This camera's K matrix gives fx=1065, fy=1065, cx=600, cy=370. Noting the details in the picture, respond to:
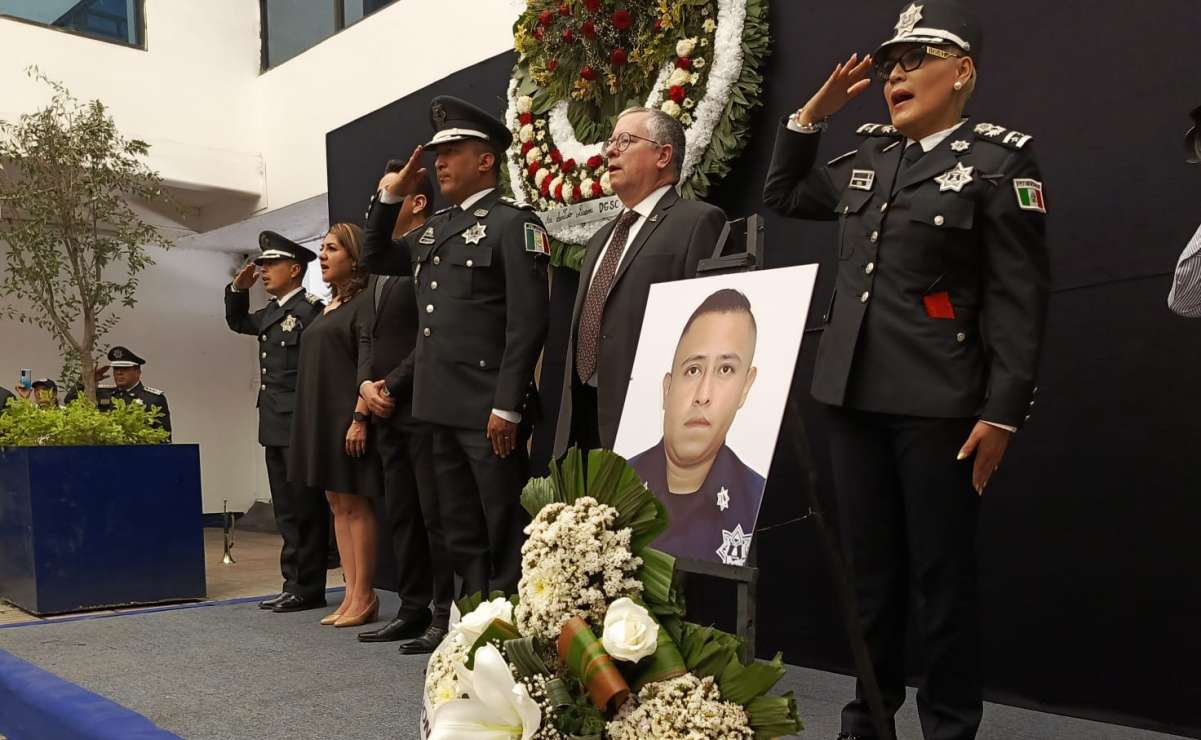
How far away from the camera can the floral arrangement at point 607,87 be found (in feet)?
9.85

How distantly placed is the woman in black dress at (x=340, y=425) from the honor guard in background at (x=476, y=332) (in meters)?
0.64

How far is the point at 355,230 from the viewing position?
12.0 ft

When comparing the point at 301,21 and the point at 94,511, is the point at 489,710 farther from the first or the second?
the point at 301,21

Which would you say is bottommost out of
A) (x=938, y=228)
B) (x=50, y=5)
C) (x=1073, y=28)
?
(x=938, y=228)

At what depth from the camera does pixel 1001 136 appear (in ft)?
Result: 5.92

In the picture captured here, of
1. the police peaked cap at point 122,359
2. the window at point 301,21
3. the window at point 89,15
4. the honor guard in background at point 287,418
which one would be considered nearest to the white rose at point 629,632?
the honor guard in background at point 287,418

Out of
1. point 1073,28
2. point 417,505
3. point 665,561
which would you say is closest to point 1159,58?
point 1073,28

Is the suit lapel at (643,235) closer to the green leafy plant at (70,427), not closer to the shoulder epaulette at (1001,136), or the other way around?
the shoulder epaulette at (1001,136)

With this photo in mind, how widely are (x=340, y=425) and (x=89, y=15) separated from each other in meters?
5.25

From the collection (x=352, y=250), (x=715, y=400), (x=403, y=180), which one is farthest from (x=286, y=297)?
(x=715, y=400)

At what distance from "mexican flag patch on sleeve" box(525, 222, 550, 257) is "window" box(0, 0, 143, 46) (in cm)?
573

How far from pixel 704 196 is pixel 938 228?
1377mm

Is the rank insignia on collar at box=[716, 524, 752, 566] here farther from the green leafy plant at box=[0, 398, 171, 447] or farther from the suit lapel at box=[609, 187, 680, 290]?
the green leafy plant at box=[0, 398, 171, 447]

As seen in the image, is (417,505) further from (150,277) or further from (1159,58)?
(150,277)
